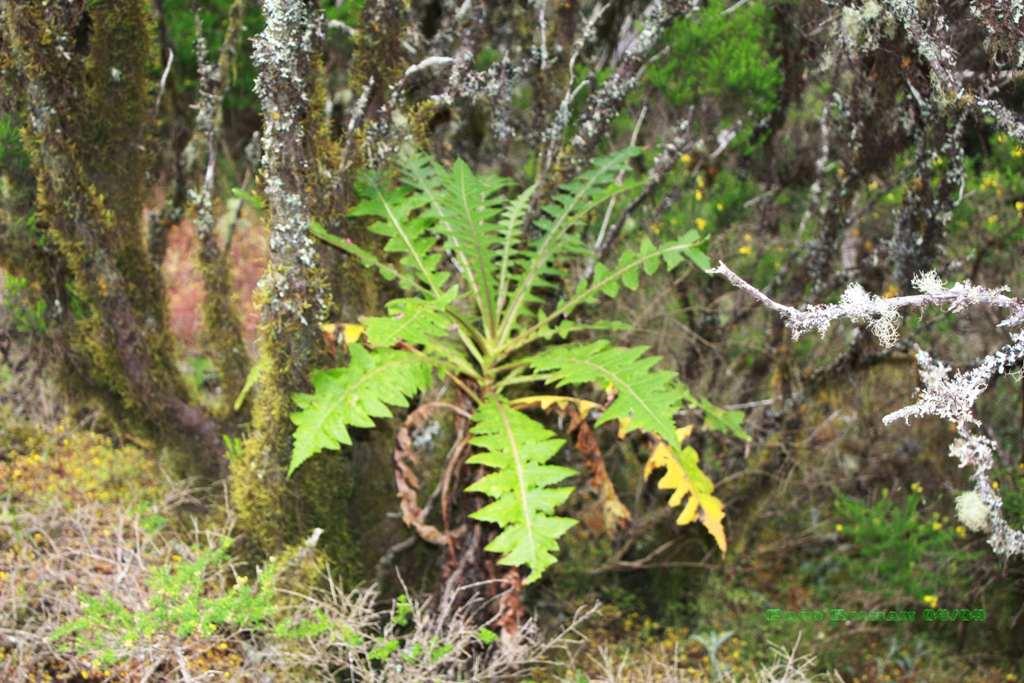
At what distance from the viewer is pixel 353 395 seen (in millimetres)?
3311

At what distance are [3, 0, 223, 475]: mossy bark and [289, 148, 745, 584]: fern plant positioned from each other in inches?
36.1

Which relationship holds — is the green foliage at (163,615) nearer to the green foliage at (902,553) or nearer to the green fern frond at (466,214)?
the green fern frond at (466,214)

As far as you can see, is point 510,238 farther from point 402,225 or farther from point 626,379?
point 626,379

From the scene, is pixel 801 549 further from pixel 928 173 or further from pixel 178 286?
pixel 178 286

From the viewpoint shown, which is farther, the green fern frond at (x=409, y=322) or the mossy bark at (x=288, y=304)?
the mossy bark at (x=288, y=304)

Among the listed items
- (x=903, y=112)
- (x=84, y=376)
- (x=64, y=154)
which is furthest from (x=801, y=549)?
(x=64, y=154)

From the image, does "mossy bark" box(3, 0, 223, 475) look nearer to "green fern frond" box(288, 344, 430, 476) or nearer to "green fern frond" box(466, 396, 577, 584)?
"green fern frond" box(288, 344, 430, 476)

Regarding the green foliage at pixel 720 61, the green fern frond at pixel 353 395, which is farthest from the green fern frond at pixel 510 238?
the green foliage at pixel 720 61

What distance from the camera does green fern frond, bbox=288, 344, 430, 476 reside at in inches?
126

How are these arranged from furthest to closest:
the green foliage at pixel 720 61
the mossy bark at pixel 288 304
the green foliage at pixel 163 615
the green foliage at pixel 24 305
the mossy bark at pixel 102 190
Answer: the green foliage at pixel 720 61, the green foliage at pixel 24 305, the mossy bark at pixel 102 190, the mossy bark at pixel 288 304, the green foliage at pixel 163 615

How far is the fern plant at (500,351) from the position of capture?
317 centimetres

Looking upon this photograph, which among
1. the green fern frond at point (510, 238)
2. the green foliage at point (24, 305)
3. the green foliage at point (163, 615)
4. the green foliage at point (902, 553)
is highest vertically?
the green fern frond at point (510, 238)

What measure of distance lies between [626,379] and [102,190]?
226 cm

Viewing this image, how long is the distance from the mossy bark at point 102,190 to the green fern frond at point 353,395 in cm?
111
